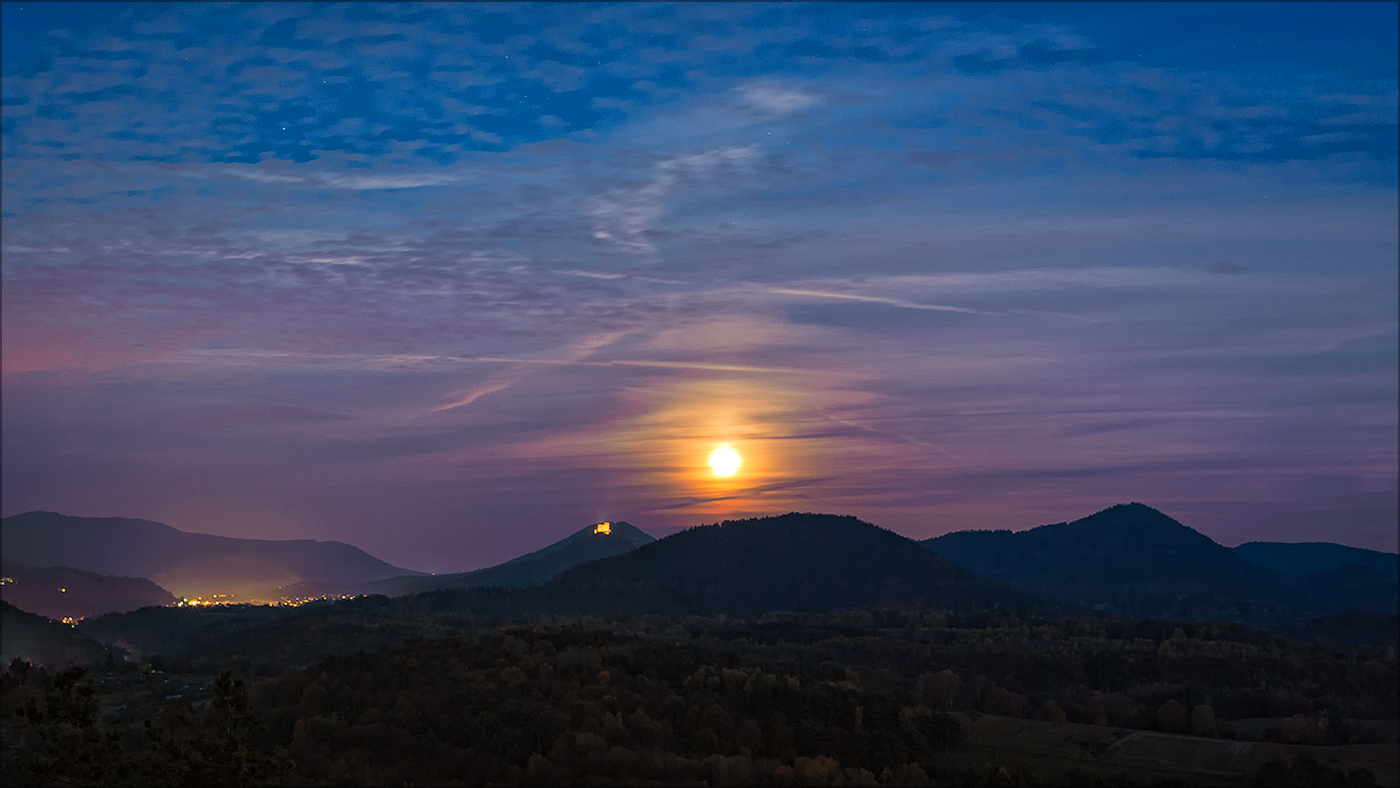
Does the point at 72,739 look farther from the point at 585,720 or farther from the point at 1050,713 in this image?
the point at 1050,713

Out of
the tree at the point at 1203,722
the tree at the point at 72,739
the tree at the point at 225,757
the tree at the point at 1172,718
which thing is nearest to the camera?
the tree at the point at 72,739

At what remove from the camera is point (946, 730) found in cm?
8262

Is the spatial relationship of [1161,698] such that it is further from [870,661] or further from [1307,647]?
[1307,647]

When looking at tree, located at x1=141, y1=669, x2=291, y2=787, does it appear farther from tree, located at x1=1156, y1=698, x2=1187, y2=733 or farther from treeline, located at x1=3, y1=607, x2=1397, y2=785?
tree, located at x1=1156, y1=698, x2=1187, y2=733

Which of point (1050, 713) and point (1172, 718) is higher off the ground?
point (1050, 713)

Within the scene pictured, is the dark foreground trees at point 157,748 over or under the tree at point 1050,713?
over

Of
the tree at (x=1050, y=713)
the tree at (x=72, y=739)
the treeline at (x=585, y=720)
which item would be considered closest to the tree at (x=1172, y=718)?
the tree at (x=1050, y=713)

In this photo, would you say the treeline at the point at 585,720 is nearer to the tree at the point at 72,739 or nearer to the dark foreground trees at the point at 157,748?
the tree at the point at 72,739

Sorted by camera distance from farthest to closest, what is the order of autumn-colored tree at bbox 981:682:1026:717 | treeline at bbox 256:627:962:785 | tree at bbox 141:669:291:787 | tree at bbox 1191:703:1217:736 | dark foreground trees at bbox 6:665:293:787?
autumn-colored tree at bbox 981:682:1026:717 → tree at bbox 1191:703:1217:736 → treeline at bbox 256:627:962:785 → tree at bbox 141:669:291:787 → dark foreground trees at bbox 6:665:293:787

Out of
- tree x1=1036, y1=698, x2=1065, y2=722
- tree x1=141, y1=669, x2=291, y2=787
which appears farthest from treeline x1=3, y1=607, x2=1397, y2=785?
tree x1=1036, y1=698, x2=1065, y2=722

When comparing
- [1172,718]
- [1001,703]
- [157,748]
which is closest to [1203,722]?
[1172,718]

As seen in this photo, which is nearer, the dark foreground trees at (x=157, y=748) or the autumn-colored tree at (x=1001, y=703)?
the dark foreground trees at (x=157, y=748)

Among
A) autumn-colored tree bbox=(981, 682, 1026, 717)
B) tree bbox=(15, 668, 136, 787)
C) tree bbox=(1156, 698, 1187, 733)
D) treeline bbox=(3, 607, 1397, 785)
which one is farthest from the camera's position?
autumn-colored tree bbox=(981, 682, 1026, 717)

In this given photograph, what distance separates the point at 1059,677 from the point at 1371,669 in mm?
45528
